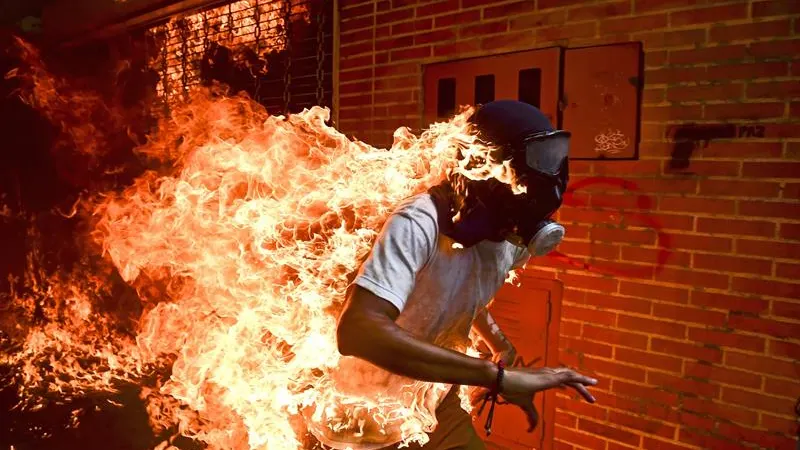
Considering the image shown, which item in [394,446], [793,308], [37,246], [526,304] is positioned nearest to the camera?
[394,446]

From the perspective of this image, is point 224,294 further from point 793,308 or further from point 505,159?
point 793,308

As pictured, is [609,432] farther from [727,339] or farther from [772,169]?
[772,169]

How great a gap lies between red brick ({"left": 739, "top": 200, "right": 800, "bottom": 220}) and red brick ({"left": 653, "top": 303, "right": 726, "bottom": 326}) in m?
0.71

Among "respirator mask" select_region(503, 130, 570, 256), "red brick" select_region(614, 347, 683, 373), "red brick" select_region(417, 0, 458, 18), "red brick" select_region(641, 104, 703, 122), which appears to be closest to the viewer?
"respirator mask" select_region(503, 130, 570, 256)

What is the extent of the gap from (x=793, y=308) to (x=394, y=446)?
265 centimetres

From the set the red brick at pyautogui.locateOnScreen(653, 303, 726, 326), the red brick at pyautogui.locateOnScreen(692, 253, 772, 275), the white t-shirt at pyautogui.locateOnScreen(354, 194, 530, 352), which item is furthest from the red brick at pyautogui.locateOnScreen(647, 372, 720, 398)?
the white t-shirt at pyautogui.locateOnScreen(354, 194, 530, 352)

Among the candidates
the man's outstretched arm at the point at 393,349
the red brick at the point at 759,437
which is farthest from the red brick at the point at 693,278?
the man's outstretched arm at the point at 393,349

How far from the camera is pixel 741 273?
3736mm

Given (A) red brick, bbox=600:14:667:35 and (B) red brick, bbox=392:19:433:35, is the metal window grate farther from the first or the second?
(A) red brick, bbox=600:14:667:35

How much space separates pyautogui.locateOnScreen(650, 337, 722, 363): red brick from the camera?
3.86 meters

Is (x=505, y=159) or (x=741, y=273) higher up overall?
(x=505, y=159)

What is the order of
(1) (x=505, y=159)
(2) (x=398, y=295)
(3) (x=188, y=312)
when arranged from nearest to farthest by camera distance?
(2) (x=398, y=295), (1) (x=505, y=159), (3) (x=188, y=312)

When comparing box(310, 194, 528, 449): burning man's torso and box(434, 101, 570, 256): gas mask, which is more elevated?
box(434, 101, 570, 256): gas mask

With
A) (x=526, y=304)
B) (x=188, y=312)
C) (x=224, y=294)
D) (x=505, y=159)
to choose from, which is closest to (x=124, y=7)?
(x=188, y=312)
